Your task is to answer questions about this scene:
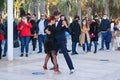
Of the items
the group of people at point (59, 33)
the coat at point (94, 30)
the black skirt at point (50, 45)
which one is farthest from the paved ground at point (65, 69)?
the coat at point (94, 30)

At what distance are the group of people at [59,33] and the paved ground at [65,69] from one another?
17.7 inches

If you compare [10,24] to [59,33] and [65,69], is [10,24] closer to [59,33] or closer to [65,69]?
[65,69]

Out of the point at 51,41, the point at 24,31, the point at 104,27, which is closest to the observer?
the point at 51,41

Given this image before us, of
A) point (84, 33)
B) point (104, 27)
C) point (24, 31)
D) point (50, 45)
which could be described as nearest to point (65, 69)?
point (50, 45)

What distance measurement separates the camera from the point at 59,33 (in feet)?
36.9

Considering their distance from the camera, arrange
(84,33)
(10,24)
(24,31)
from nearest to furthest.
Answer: (10,24) → (24,31) → (84,33)

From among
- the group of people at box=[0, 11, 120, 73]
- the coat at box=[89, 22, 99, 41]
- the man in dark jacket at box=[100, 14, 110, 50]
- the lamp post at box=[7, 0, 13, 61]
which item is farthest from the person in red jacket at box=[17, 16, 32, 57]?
the man in dark jacket at box=[100, 14, 110, 50]

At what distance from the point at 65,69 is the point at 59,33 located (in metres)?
1.60

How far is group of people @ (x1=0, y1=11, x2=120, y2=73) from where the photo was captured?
37.2ft

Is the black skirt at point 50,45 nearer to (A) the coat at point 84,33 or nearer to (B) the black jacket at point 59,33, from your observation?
(B) the black jacket at point 59,33

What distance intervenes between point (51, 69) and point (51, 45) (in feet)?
3.33

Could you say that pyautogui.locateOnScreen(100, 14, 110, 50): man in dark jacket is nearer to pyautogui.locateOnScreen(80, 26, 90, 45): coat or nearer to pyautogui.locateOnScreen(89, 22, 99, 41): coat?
pyautogui.locateOnScreen(89, 22, 99, 41): coat

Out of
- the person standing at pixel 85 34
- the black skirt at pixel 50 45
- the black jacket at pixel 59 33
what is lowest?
the person standing at pixel 85 34

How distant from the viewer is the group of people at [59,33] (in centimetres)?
1133
